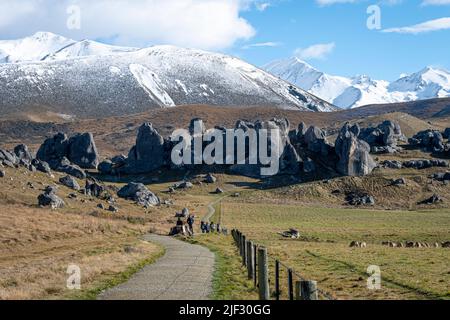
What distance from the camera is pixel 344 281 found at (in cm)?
2594

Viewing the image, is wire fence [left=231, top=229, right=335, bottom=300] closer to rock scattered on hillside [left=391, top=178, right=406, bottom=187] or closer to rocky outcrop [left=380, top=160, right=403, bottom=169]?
rock scattered on hillside [left=391, top=178, right=406, bottom=187]

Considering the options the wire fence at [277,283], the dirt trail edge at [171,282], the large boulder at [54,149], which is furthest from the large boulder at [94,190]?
the large boulder at [54,149]

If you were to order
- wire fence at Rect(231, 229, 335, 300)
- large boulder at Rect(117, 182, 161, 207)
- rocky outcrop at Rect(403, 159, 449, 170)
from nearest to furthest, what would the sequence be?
wire fence at Rect(231, 229, 335, 300) → large boulder at Rect(117, 182, 161, 207) → rocky outcrop at Rect(403, 159, 449, 170)

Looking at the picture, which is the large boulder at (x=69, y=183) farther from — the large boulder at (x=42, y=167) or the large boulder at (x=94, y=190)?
the large boulder at (x=42, y=167)

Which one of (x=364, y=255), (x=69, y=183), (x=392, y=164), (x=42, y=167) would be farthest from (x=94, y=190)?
(x=392, y=164)

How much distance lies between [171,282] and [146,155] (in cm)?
15162

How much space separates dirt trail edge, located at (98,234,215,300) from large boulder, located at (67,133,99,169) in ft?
475

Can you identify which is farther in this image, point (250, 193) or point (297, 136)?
point (297, 136)

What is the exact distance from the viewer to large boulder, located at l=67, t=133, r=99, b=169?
174 meters

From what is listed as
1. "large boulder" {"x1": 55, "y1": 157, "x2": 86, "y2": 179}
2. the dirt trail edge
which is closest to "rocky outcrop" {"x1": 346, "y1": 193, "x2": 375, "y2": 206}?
"large boulder" {"x1": 55, "y1": 157, "x2": 86, "y2": 179}

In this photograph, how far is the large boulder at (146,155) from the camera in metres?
171

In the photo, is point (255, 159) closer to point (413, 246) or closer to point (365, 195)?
point (365, 195)
